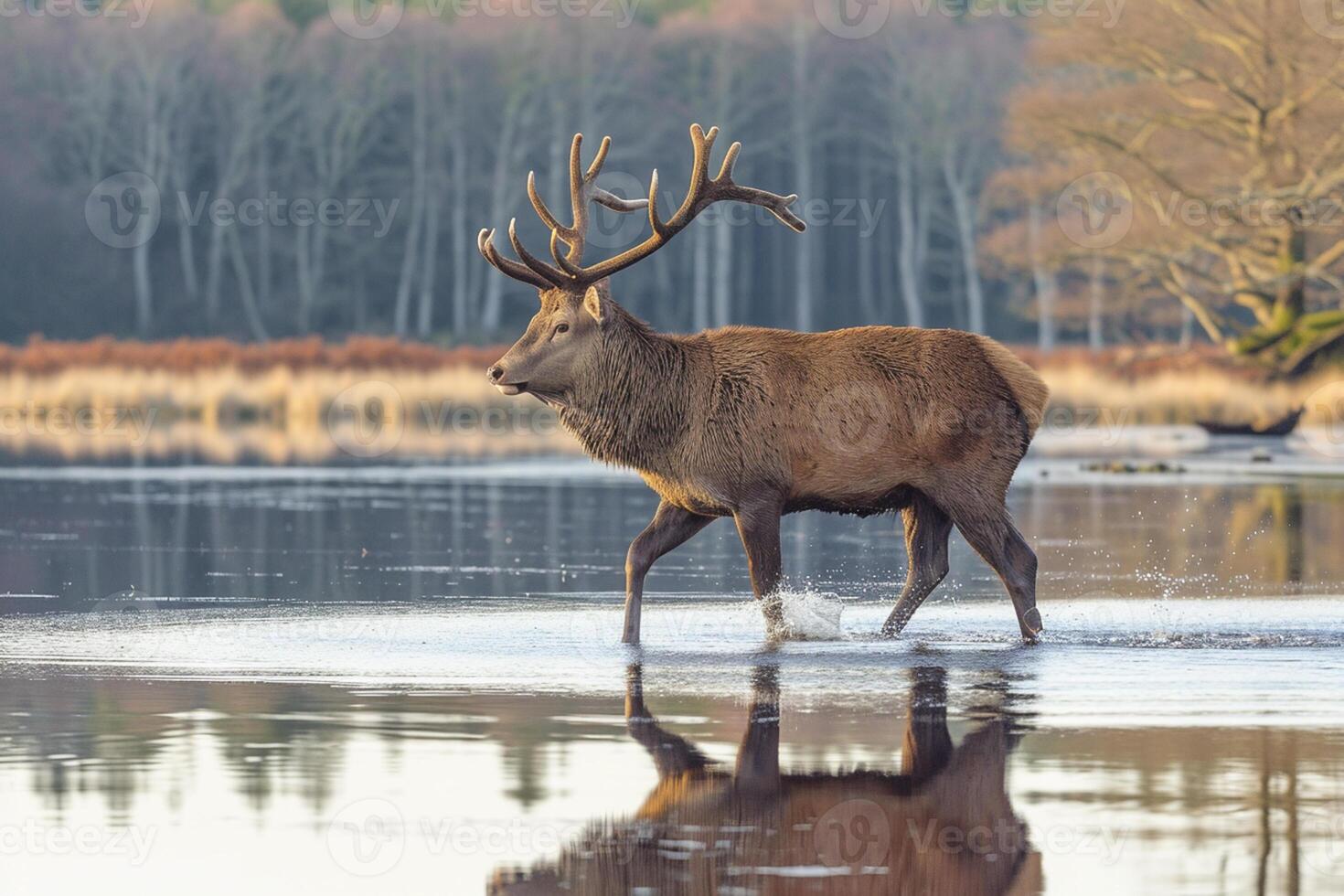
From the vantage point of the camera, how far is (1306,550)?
60.9ft

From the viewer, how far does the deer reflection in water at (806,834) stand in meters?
6.84

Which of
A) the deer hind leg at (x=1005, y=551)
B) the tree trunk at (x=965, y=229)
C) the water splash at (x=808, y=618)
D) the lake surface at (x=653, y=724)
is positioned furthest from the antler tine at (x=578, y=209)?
the tree trunk at (x=965, y=229)

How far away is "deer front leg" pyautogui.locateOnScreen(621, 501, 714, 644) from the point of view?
1279cm

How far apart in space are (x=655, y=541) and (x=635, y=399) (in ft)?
2.54

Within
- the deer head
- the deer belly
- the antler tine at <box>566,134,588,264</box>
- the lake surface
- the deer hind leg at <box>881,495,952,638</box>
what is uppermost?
the antler tine at <box>566,134,588,264</box>

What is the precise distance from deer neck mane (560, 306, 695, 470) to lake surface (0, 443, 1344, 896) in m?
1.00

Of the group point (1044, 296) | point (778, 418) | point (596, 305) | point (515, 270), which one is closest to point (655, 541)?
point (778, 418)

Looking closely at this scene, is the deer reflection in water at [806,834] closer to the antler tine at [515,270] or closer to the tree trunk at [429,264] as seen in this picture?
the antler tine at [515,270]

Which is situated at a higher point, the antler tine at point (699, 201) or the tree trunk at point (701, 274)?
the tree trunk at point (701, 274)

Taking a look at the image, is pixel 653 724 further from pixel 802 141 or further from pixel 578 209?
pixel 802 141

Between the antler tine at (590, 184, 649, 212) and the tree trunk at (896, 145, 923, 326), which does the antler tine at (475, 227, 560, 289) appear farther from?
the tree trunk at (896, 145, 923, 326)

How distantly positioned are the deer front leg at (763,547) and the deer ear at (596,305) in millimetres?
1321

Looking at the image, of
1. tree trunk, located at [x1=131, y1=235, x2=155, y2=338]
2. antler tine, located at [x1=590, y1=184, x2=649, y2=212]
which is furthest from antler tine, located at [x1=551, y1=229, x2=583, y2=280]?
tree trunk, located at [x1=131, y1=235, x2=155, y2=338]

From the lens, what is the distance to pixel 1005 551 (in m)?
13.2
